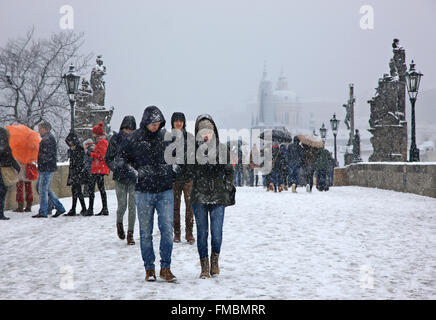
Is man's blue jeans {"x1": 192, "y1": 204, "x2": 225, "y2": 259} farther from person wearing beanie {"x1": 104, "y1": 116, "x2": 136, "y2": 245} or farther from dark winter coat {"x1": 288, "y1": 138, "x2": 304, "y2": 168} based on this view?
dark winter coat {"x1": 288, "y1": 138, "x2": 304, "y2": 168}

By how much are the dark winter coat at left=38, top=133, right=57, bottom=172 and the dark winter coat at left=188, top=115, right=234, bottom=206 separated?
6.25m

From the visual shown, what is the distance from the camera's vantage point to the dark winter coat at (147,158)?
5449 millimetres

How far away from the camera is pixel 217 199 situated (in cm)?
559

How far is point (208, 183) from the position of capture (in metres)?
5.63

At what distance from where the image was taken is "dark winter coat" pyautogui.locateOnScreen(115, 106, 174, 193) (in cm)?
545

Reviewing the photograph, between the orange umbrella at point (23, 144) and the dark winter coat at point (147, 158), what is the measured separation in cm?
740

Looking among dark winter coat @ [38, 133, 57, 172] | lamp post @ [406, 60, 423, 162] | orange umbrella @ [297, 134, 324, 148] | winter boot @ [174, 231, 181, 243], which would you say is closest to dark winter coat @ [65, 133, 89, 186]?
dark winter coat @ [38, 133, 57, 172]

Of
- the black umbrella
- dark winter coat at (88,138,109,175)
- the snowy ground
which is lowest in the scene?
the snowy ground

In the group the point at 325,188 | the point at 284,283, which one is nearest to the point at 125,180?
the point at 284,283

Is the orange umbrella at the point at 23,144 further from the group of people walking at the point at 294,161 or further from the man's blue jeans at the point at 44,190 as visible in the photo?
the group of people walking at the point at 294,161

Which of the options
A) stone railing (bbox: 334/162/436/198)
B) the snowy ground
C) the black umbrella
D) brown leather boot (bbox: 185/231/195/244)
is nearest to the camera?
the snowy ground

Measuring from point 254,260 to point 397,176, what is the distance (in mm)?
12535

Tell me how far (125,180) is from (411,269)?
4044 millimetres
